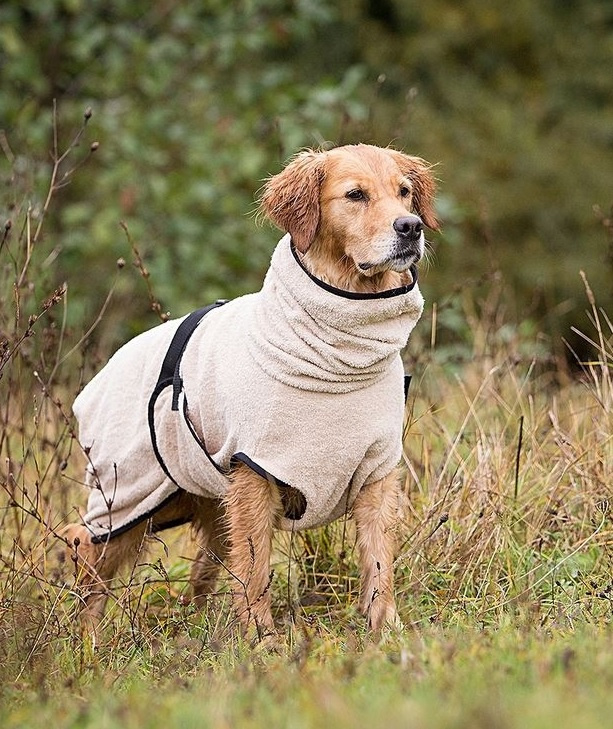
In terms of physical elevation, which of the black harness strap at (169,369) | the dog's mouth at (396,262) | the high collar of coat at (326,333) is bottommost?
the black harness strap at (169,369)

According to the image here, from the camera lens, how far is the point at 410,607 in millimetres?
4137

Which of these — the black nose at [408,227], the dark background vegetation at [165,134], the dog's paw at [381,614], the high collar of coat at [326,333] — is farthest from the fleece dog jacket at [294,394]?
the dark background vegetation at [165,134]

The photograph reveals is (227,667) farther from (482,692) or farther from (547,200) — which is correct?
(547,200)

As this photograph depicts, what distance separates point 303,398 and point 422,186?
1.05m

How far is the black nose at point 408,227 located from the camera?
393cm

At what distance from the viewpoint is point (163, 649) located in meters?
3.62

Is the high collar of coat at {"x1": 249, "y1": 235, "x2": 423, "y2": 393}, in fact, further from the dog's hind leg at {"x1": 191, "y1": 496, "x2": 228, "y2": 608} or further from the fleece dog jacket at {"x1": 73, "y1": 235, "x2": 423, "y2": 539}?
the dog's hind leg at {"x1": 191, "y1": 496, "x2": 228, "y2": 608}

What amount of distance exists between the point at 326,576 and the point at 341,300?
3.78ft

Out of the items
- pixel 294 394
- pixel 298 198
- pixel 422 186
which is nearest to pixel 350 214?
pixel 298 198

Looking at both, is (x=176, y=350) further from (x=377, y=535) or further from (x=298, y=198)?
(x=377, y=535)

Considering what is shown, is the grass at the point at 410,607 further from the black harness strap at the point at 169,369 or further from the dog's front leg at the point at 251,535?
the black harness strap at the point at 169,369

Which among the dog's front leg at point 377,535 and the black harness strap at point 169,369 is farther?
the black harness strap at point 169,369

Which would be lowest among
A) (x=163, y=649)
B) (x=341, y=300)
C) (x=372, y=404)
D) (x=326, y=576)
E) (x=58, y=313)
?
(x=58, y=313)

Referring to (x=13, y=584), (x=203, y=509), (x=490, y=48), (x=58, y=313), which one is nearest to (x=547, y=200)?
(x=490, y=48)
